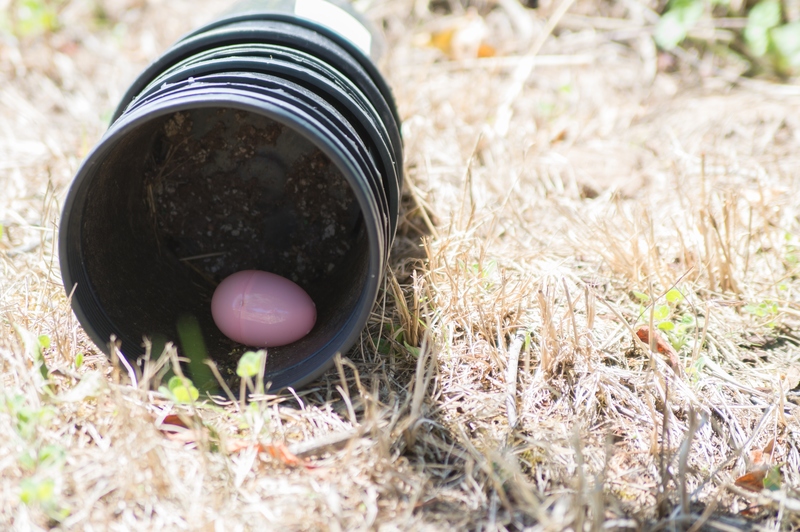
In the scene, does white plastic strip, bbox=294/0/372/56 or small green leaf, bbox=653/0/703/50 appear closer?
white plastic strip, bbox=294/0/372/56

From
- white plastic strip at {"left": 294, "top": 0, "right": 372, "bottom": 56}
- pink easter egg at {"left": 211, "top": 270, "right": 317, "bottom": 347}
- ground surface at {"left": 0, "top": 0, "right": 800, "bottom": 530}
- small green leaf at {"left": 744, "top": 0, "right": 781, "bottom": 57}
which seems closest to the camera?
ground surface at {"left": 0, "top": 0, "right": 800, "bottom": 530}

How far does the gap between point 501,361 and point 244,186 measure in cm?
115

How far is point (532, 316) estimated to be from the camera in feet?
7.40

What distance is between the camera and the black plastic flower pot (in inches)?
72.6

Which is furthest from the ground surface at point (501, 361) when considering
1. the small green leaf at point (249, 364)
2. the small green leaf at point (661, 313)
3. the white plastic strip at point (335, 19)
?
the white plastic strip at point (335, 19)

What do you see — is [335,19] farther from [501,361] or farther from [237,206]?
[501,361]

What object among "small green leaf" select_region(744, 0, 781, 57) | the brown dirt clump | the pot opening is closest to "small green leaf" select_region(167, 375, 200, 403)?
the pot opening

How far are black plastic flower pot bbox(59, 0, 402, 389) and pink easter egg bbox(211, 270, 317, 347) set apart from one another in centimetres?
6

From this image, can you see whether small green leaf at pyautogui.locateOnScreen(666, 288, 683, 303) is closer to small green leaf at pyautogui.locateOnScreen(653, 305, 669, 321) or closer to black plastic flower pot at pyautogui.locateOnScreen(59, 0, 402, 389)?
small green leaf at pyautogui.locateOnScreen(653, 305, 669, 321)

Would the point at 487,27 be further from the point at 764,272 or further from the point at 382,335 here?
the point at 382,335

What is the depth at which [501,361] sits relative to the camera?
2076mm

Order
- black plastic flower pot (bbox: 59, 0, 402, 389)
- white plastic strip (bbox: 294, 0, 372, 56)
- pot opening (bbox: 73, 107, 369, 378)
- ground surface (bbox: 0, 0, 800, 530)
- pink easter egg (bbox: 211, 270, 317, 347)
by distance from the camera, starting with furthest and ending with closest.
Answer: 1. pot opening (bbox: 73, 107, 369, 378)
2. white plastic strip (bbox: 294, 0, 372, 56)
3. pink easter egg (bbox: 211, 270, 317, 347)
4. black plastic flower pot (bbox: 59, 0, 402, 389)
5. ground surface (bbox: 0, 0, 800, 530)

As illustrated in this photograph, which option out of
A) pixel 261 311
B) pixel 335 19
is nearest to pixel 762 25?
pixel 335 19

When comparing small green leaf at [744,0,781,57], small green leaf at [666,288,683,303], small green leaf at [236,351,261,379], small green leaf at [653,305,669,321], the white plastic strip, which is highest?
the white plastic strip
